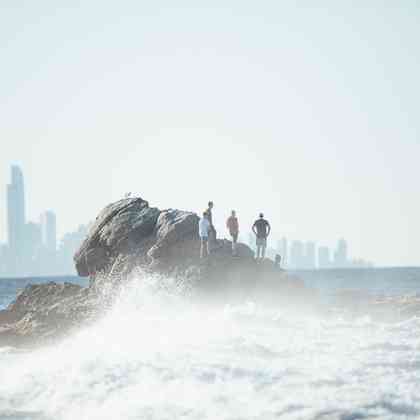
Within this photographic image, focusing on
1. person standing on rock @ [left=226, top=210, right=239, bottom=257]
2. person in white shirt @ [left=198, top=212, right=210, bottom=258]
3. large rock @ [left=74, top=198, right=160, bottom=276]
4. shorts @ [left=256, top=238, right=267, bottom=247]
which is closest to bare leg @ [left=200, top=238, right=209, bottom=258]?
person in white shirt @ [left=198, top=212, right=210, bottom=258]

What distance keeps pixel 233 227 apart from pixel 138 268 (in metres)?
4.54

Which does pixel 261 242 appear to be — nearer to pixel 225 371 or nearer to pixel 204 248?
pixel 204 248

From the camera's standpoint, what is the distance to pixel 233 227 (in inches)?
1141

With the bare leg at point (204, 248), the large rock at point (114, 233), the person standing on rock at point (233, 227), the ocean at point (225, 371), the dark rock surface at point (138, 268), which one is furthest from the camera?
the large rock at point (114, 233)

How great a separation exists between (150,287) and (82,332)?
159 inches

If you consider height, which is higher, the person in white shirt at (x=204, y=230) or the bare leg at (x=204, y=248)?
the person in white shirt at (x=204, y=230)

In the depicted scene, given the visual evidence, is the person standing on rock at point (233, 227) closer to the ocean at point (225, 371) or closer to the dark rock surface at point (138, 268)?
the dark rock surface at point (138, 268)

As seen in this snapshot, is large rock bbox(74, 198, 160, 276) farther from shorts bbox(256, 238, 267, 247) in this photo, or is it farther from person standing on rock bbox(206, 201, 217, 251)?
shorts bbox(256, 238, 267, 247)

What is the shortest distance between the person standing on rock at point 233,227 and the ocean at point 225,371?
504cm

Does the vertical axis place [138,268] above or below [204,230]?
below

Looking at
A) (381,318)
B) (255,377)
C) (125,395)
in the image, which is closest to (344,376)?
(255,377)

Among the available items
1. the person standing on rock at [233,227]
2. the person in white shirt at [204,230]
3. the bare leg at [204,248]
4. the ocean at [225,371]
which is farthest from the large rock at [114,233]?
the ocean at [225,371]

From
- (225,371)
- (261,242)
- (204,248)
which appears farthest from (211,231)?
(225,371)

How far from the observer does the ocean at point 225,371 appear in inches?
543
